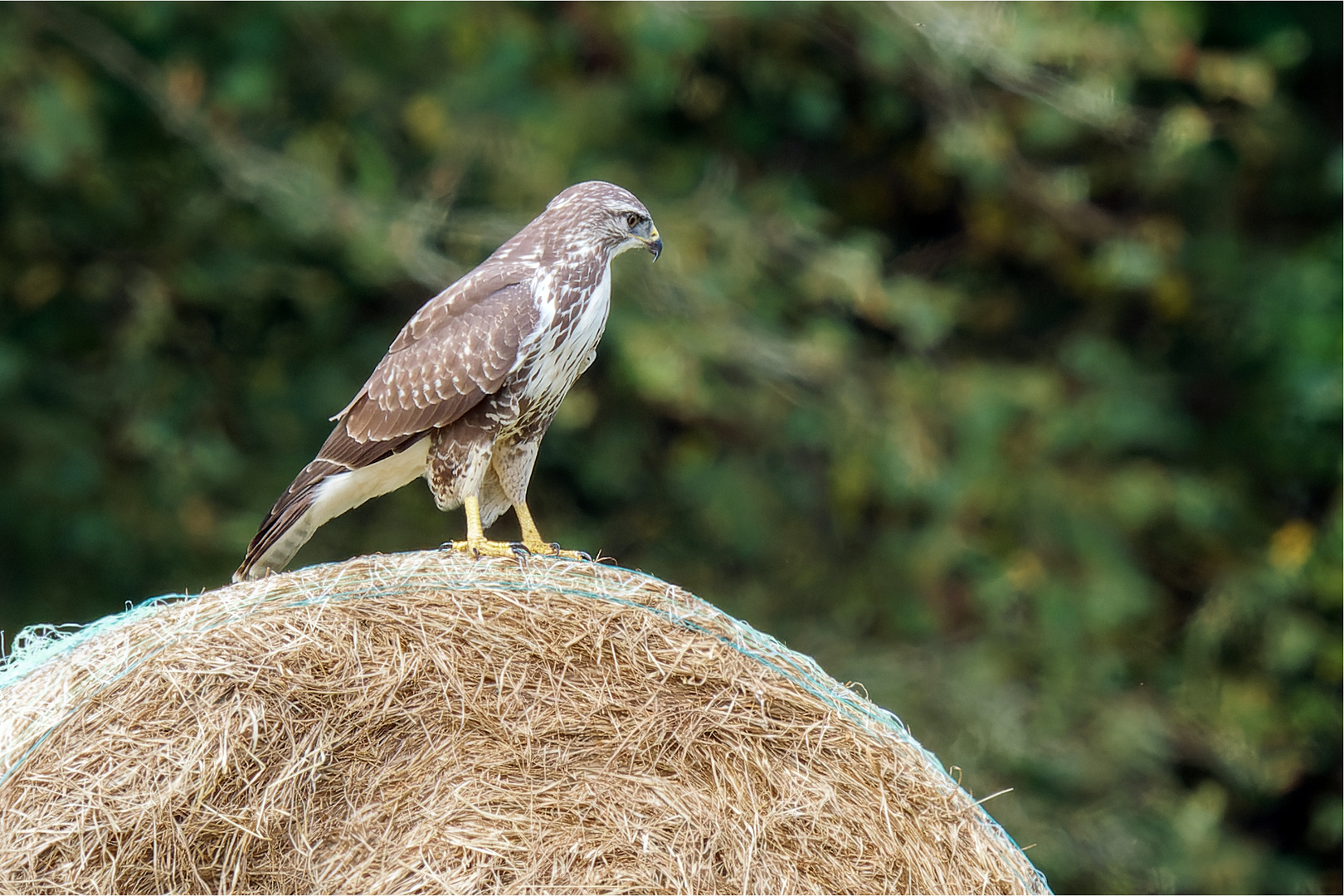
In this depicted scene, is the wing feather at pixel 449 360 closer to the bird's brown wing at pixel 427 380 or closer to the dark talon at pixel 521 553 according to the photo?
the bird's brown wing at pixel 427 380

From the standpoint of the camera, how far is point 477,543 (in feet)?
10.2

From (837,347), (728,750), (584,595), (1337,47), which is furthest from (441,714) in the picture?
(1337,47)

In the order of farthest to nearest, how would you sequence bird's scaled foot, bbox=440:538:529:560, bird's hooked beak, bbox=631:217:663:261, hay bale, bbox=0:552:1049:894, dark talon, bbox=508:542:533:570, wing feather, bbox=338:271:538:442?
bird's hooked beak, bbox=631:217:663:261
wing feather, bbox=338:271:538:442
bird's scaled foot, bbox=440:538:529:560
dark talon, bbox=508:542:533:570
hay bale, bbox=0:552:1049:894

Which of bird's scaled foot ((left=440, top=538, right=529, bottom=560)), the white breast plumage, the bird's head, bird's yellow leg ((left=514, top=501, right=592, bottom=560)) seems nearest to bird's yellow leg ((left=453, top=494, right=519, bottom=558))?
bird's scaled foot ((left=440, top=538, right=529, bottom=560))

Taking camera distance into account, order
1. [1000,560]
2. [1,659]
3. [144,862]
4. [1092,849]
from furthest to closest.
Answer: [1000,560] < [1092,849] < [1,659] < [144,862]

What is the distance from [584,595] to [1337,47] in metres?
5.75

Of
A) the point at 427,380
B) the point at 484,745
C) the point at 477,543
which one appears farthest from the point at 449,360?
the point at 484,745

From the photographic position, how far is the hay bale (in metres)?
2.60

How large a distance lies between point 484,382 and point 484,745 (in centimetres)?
83

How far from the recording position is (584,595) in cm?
284

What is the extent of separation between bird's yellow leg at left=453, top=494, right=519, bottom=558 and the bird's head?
69 centimetres

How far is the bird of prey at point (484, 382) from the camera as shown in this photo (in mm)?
3205

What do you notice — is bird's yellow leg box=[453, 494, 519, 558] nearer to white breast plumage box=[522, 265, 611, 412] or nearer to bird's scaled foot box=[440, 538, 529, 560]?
bird's scaled foot box=[440, 538, 529, 560]

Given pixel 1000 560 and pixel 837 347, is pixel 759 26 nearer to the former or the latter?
pixel 837 347
